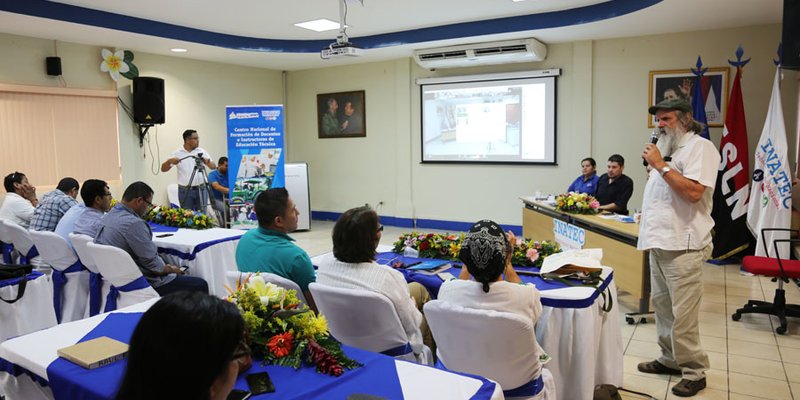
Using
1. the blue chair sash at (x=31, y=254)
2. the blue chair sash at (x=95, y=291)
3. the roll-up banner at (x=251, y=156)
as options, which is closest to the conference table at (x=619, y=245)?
the blue chair sash at (x=95, y=291)

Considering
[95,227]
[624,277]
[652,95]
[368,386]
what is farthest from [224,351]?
[652,95]

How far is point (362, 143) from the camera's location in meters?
9.71

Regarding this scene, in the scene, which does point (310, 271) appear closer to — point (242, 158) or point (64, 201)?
point (64, 201)

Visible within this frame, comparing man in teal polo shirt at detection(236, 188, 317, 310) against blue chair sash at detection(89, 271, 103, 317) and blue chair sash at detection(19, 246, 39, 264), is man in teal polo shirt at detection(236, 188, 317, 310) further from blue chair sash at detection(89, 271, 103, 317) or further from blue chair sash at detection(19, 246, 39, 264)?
blue chair sash at detection(19, 246, 39, 264)

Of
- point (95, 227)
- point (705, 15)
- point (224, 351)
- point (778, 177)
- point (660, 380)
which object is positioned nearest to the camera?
point (224, 351)

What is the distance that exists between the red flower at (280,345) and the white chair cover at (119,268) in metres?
Answer: 2.09

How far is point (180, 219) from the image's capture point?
5199mm

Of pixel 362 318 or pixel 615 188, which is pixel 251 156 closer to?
pixel 615 188

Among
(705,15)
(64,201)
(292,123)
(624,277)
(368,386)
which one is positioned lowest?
(624,277)

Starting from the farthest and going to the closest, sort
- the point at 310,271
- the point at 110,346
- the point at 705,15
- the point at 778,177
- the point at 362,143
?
the point at 362,143
the point at 705,15
the point at 778,177
the point at 310,271
the point at 110,346

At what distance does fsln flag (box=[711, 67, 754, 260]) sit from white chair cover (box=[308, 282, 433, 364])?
517cm

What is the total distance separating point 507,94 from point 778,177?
12.1 feet

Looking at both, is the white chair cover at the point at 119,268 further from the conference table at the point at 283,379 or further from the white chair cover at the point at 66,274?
the conference table at the point at 283,379

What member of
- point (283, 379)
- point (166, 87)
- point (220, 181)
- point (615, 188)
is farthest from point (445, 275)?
point (166, 87)
